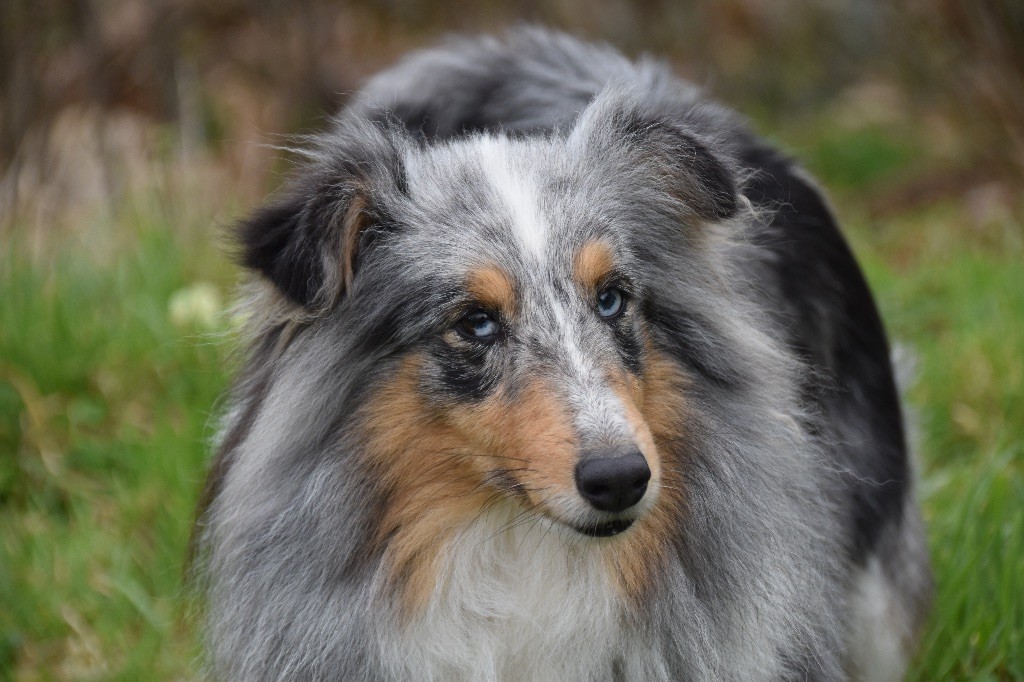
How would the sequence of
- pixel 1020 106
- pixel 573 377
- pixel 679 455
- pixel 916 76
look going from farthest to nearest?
pixel 916 76, pixel 1020 106, pixel 679 455, pixel 573 377

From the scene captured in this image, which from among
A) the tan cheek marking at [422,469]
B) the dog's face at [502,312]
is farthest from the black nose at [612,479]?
the tan cheek marking at [422,469]

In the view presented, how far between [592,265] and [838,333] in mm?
1415

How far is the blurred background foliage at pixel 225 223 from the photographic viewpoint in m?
4.12

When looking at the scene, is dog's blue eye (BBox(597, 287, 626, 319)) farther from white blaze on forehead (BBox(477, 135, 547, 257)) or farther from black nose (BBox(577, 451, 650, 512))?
black nose (BBox(577, 451, 650, 512))

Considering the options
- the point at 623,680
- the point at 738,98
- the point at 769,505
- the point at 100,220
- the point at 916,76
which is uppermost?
the point at 916,76

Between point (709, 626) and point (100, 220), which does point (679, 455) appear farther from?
point (100, 220)

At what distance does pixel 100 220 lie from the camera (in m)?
6.43

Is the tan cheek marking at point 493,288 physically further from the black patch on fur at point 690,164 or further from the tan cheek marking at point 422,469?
the black patch on fur at point 690,164

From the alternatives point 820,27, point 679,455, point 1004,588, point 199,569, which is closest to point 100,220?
point 199,569

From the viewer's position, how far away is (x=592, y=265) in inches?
108

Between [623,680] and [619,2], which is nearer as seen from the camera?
[623,680]

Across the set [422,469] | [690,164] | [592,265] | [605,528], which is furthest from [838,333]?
[422,469]

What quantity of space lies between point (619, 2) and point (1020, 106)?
15.7ft

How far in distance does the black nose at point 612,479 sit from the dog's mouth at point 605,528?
93mm
